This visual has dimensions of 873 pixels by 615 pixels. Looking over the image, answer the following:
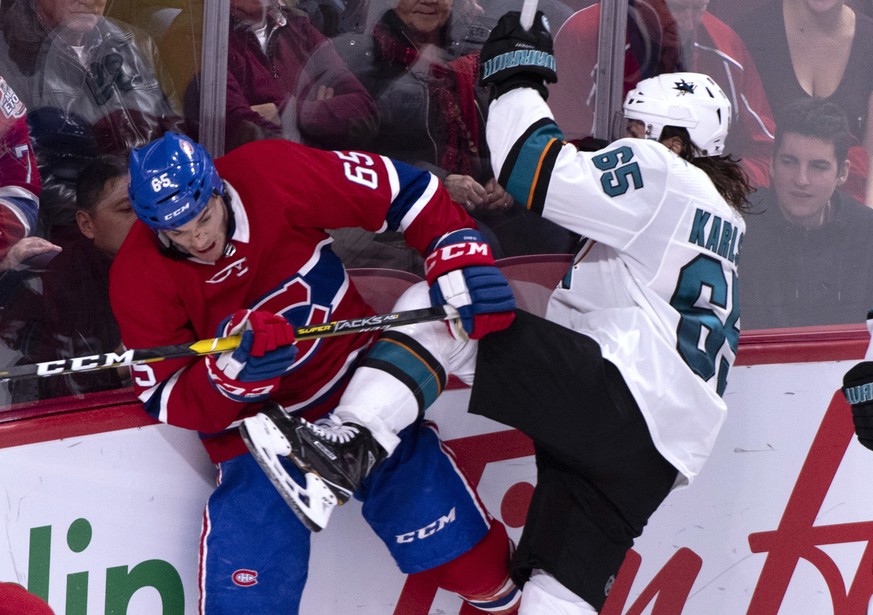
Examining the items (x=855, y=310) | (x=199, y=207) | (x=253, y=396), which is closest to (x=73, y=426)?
(x=253, y=396)

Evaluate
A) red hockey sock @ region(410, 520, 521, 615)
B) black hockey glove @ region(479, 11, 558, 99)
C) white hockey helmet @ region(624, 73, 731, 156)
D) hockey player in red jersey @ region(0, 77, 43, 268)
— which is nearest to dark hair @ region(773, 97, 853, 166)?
white hockey helmet @ region(624, 73, 731, 156)

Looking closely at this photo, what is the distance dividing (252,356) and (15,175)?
2.06 feet

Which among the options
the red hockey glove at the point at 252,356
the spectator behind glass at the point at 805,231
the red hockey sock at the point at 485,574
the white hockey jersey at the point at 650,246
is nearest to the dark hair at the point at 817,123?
the spectator behind glass at the point at 805,231

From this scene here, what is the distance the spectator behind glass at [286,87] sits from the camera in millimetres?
2365

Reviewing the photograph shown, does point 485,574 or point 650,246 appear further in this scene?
point 485,574

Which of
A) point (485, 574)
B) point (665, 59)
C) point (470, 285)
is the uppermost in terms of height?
point (665, 59)

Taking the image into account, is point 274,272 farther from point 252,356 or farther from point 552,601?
point 552,601

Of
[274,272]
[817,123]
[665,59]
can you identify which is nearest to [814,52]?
[817,123]

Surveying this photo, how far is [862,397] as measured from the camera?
91.4 inches

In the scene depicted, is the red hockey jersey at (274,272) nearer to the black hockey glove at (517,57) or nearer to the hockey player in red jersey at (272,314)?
the hockey player in red jersey at (272,314)

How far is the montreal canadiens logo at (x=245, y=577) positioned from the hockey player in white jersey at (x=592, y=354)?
0.35 m

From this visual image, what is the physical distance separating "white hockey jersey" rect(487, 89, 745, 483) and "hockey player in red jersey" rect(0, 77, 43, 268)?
909 millimetres

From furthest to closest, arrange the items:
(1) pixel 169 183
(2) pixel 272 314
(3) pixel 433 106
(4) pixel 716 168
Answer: (3) pixel 433 106 → (4) pixel 716 168 → (2) pixel 272 314 → (1) pixel 169 183

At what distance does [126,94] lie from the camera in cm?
228
